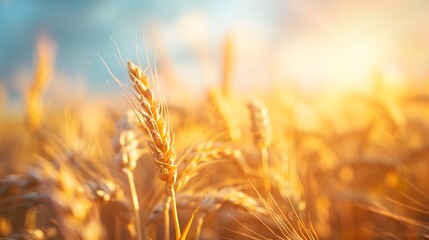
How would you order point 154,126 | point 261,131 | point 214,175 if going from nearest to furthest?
point 154,126, point 261,131, point 214,175

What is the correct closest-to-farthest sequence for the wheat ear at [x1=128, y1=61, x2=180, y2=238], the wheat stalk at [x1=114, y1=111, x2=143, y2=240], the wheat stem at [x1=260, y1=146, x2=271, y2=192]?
the wheat ear at [x1=128, y1=61, x2=180, y2=238] → the wheat stalk at [x1=114, y1=111, x2=143, y2=240] → the wheat stem at [x1=260, y1=146, x2=271, y2=192]

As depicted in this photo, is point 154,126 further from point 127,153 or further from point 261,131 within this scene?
point 261,131

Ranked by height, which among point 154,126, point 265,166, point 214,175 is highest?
point 154,126

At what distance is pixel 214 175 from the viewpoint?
1812 mm

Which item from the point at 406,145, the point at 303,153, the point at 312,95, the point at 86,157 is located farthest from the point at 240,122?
the point at 312,95

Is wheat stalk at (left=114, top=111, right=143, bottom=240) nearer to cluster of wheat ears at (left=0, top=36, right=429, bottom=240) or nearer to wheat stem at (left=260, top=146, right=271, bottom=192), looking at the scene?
cluster of wheat ears at (left=0, top=36, right=429, bottom=240)

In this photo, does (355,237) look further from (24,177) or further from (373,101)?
(24,177)

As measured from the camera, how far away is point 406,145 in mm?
2174

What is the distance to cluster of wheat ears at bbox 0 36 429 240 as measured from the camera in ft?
2.99

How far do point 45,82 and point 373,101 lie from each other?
170cm

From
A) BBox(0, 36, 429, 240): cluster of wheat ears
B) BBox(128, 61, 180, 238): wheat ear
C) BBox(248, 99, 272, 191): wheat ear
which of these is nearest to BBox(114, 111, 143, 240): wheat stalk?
BBox(0, 36, 429, 240): cluster of wheat ears

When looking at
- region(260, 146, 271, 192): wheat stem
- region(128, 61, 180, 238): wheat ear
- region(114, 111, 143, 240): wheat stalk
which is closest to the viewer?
region(128, 61, 180, 238): wheat ear

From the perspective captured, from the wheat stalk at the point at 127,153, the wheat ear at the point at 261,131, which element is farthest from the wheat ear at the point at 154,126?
the wheat ear at the point at 261,131

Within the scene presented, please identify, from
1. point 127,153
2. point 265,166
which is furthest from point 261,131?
point 127,153
